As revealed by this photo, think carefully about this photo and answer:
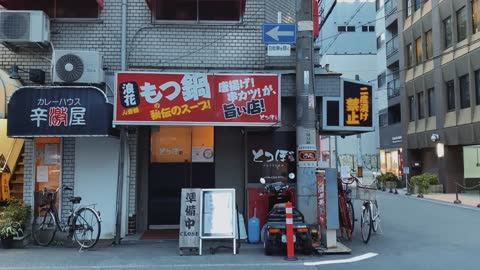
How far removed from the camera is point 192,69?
1212cm

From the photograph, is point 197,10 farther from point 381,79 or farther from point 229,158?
point 381,79

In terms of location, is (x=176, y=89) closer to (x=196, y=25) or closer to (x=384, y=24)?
(x=196, y=25)

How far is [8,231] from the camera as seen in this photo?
1059 cm

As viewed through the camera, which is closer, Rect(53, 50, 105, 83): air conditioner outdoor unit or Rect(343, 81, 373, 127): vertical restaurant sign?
Rect(53, 50, 105, 83): air conditioner outdoor unit

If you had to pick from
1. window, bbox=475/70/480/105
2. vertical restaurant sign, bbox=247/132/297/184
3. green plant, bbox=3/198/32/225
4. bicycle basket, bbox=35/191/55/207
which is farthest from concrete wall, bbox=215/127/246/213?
window, bbox=475/70/480/105

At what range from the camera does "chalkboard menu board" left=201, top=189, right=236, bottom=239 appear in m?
10.3

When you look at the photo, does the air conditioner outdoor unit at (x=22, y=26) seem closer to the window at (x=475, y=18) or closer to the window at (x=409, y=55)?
the window at (x=475, y=18)

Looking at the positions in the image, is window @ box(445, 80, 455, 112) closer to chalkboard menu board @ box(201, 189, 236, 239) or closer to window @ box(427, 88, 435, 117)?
window @ box(427, 88, 435, 117)

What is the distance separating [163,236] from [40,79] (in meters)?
4.76

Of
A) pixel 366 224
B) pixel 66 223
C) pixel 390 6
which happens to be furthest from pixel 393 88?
pixel 66 223

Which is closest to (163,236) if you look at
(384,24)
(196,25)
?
→ (196,25)

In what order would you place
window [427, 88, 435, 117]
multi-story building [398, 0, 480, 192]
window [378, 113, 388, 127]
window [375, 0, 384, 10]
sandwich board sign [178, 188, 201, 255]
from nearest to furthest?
sandwich board sign [178, 188, 201, 255], multi-story building [398, 0, 480, 192], window [427, 88, 435, 117], window [378, 113, 388, 127], window [375, 0, 384, 10]

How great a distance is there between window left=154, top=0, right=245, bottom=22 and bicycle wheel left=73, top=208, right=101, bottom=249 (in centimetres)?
509

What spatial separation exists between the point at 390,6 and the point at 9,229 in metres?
38.1
